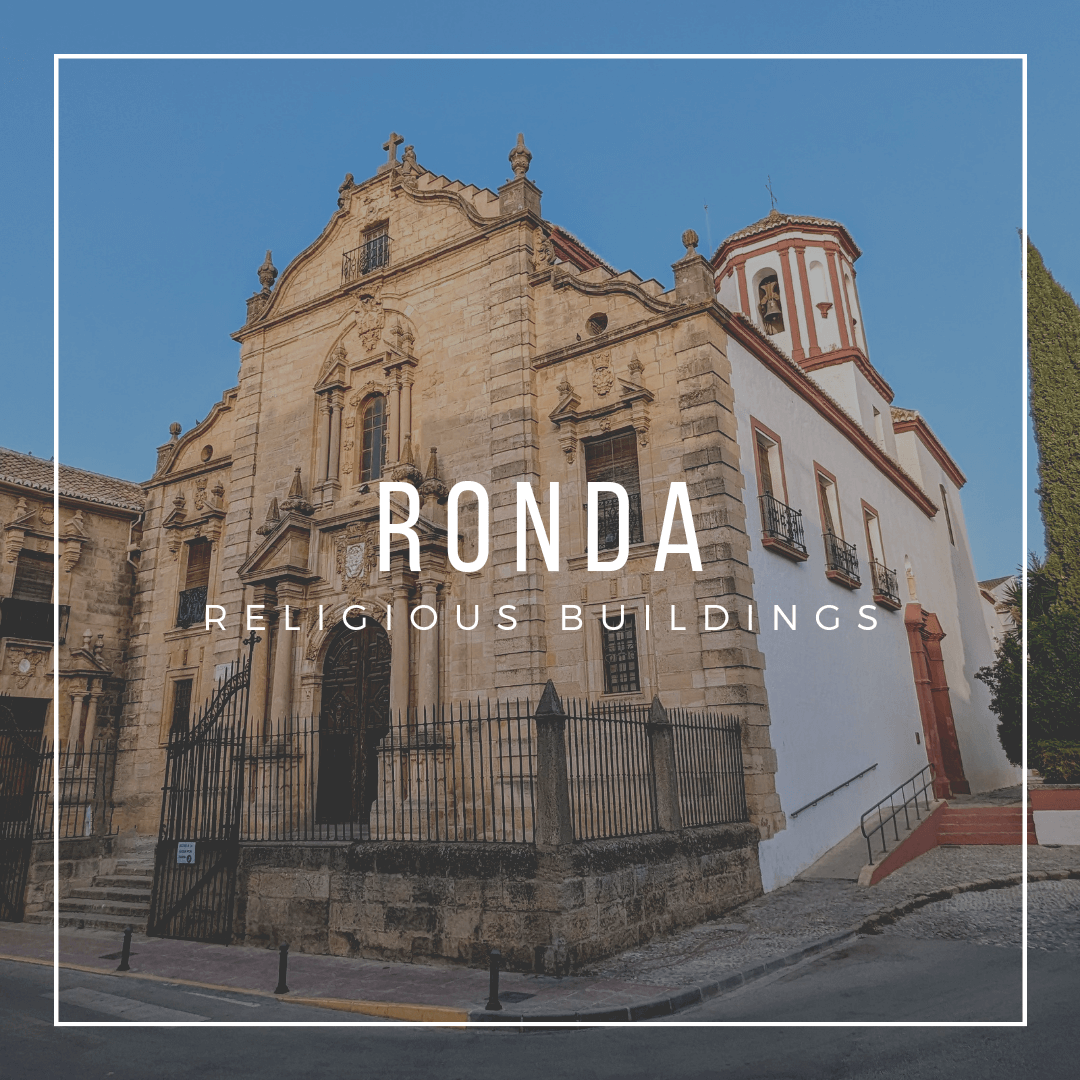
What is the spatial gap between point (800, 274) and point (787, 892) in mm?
19073

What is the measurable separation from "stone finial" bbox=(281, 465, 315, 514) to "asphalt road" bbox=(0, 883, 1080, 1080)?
32.6 ft

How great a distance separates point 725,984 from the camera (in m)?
8.01

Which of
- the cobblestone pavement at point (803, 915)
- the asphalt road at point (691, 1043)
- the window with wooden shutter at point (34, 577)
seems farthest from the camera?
the window with wooden shutter at point (34, 577)

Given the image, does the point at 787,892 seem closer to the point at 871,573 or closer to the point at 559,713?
the point at 559,713

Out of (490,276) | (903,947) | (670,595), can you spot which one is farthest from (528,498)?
(903,947)

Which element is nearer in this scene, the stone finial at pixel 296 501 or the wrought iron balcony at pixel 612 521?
the wrought iron balcony at pixel 612 521

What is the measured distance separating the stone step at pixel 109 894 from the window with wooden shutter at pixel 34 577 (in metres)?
8.93

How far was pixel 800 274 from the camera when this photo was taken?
25.5m

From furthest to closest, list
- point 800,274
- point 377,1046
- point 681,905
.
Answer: point 800,274, point 681,905, point 377,1046

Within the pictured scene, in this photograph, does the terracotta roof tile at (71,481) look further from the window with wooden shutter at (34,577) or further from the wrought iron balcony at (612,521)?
the wrought iron balcony at (612,521)

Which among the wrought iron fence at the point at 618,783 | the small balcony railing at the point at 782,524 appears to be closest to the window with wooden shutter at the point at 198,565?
the wrought iron fence at the point at 618,783

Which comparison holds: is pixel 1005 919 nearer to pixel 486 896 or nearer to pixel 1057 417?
pixel 486 896

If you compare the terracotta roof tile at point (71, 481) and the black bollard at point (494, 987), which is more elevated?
the terracotta roof tile at point (71, 481)

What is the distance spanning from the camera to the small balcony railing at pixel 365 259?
18.9 meters
